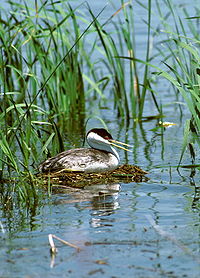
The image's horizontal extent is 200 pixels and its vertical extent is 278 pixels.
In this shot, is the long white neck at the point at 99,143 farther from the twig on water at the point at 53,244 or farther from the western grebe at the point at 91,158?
the twig on water at the point at 53,244

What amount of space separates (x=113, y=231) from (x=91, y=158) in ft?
9.56

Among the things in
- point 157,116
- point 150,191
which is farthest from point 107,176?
point 157,116

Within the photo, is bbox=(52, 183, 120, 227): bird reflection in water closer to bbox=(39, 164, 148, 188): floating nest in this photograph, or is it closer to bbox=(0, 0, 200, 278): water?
bbox=(0, 0, 200, 278): water

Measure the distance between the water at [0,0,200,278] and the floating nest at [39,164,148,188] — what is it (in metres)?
0.19

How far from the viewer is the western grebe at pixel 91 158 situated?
9258 mm

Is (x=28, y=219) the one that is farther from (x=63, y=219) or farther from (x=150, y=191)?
(x=150, y=191)

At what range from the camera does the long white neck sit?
9906 mm

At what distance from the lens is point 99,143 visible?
10.0 m

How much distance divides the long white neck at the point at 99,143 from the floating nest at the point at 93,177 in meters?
0.59

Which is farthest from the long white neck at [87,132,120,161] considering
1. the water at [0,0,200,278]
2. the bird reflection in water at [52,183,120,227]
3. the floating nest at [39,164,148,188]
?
the bird reflection in water at [52,183,120,227]

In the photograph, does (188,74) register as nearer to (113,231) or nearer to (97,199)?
(97,199)

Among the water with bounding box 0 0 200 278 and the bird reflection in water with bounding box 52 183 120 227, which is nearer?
the water with bounding box 0 0 200 278

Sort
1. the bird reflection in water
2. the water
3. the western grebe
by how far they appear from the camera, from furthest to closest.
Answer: the western grebe, the bird reflection in water, the water

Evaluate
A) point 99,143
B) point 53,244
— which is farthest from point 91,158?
point 53,244
